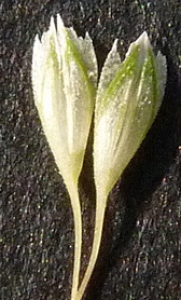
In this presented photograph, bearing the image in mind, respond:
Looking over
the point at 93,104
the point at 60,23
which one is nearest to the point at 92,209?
the point at 93,104

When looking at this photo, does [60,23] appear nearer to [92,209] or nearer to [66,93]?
[66,93]

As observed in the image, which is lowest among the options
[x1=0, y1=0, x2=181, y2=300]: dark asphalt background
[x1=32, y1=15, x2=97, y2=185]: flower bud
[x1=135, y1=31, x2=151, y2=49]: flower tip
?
[x1=0, y1=0, x2=181, y2=300]: dark asphalt background

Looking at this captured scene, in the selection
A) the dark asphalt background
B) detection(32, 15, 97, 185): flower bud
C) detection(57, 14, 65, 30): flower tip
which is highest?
detection(57, 14, 65, 30): flower tip

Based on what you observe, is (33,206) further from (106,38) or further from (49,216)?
(106,38)

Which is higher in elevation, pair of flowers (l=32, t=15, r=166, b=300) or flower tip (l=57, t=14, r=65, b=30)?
flower tip (l=57, t=14, r=65, b=30)

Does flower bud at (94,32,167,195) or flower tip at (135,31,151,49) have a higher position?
flower tip at (135,31,151,49)
